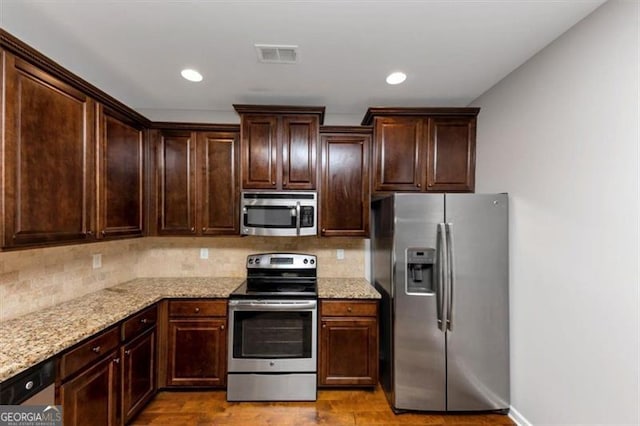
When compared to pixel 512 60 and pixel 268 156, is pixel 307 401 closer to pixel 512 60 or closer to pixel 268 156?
pixel 268 156

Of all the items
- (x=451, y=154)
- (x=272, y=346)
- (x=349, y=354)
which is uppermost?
(x=451, y=154)

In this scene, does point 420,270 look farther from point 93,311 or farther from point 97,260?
point 97,260

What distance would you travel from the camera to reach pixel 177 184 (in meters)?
2.95

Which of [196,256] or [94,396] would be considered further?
[196,256]

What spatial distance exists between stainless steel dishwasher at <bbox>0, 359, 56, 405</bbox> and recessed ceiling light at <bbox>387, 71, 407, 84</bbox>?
284 centimetres

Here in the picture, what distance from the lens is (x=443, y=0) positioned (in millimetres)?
1567

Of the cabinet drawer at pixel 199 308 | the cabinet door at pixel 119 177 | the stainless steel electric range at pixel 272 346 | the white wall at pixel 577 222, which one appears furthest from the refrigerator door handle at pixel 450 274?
the cabinet door at pixel 119 177

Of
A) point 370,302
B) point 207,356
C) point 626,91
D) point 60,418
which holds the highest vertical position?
point 626,91

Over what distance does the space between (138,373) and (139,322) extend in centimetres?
41

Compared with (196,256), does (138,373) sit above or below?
below

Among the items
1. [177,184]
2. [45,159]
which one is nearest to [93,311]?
[45,159]

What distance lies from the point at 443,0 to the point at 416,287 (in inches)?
77.0

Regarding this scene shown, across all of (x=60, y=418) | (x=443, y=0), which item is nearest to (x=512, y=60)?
(x=443, y=0)

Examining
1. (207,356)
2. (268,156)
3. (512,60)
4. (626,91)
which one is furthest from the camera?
(268,156)
